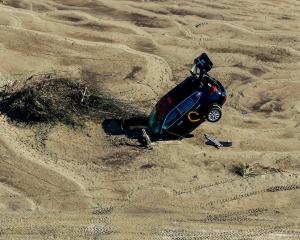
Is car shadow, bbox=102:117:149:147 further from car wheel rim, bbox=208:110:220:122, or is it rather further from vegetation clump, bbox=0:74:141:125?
car wheel rim, bbox=208:110:220:122

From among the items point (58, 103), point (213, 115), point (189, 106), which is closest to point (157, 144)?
point (189, 106)

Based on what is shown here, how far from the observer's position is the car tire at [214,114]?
697 inches

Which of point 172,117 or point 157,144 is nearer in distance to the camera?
point 172,117

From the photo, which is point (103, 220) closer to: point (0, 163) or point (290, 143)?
point (0, 163)

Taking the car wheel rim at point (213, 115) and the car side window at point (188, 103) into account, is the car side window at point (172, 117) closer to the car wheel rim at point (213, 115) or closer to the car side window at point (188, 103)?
the car side window at point (188, 103)

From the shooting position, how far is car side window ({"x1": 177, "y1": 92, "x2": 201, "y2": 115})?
677 inches

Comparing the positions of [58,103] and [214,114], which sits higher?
[214,114]

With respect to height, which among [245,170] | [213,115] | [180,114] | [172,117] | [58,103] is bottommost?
[245,170]

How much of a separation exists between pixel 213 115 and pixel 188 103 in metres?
1.21

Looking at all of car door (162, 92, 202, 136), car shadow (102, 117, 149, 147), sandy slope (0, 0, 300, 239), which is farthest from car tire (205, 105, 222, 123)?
car shadow (102, 117, 149, 147)

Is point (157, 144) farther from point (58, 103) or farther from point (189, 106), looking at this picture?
point (58, 103)

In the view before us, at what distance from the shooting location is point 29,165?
54.3ft

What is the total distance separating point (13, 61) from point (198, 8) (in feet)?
32.6

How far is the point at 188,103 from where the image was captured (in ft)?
56.6
